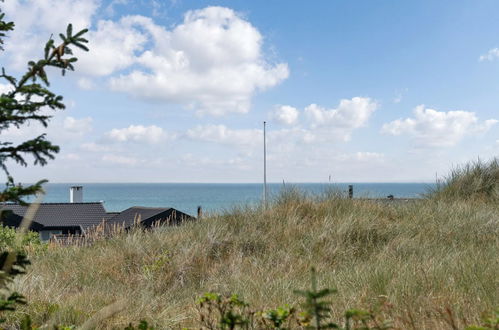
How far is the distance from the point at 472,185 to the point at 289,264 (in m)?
9.43

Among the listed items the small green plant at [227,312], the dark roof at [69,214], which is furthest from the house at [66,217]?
the small green plant at [227,312]

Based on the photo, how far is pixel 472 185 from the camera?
48.6 feet

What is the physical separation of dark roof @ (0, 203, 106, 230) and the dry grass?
19.7 metres

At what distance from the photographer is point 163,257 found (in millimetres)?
8273

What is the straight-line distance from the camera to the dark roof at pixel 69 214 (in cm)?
2855

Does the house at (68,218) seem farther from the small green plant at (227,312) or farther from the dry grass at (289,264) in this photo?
the small green plant at (227,312)

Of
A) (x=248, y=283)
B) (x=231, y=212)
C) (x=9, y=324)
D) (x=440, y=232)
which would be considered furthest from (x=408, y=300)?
(x=231, y=212)

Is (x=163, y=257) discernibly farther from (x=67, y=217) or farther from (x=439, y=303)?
(x=67, y=217)

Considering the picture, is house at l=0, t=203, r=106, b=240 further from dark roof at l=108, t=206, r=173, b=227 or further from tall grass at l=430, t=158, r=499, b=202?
tall grass at l=430, t=158, r=499, b=202

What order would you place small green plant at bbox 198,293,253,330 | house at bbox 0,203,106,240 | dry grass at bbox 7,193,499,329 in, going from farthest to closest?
1. house at bbox 0,203,106,240
2. dry grass at bbox 7,193,499,329
3. small green plant at bbox 198,293,253,330

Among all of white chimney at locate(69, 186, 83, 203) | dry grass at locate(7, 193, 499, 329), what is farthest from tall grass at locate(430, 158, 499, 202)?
white chimney at locate(69, 186, 83, 203)

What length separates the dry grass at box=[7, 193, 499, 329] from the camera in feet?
16.3

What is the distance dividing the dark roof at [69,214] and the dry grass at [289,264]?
64.6ft

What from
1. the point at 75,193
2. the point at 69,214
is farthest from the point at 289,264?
the point at 75,193
